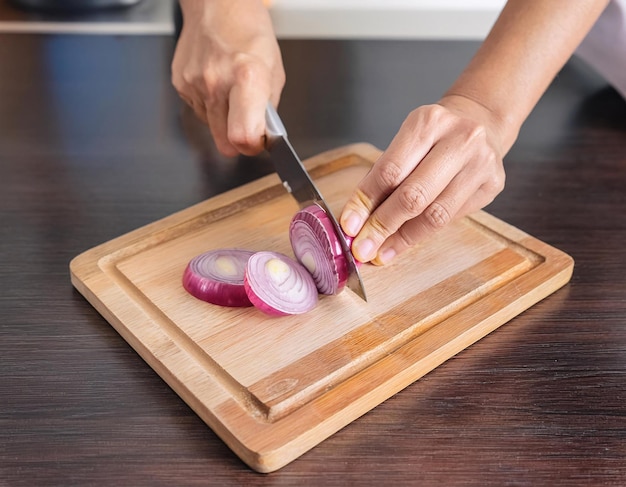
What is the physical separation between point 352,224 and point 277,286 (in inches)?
5.8

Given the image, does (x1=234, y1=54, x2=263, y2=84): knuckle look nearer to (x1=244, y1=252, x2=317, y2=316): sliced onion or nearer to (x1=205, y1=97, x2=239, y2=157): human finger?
(x1=205, y1=97, x2=239, y2=157): human finger

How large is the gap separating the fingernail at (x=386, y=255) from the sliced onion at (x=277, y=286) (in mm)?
115

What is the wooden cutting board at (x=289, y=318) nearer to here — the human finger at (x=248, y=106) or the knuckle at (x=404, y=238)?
the knuckle at (x=404, y=238)

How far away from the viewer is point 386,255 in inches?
48.9

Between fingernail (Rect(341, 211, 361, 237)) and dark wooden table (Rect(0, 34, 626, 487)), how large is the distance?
9.2 inches

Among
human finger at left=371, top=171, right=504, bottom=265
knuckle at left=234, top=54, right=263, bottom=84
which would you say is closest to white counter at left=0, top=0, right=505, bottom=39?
knuckle at left=234, top=54, right=263, bottom=84

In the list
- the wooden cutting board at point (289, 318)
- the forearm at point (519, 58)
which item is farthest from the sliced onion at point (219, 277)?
the forearm at point (519, 58)

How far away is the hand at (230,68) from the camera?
1291mm

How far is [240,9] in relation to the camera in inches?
54.9

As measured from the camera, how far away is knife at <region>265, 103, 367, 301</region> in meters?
1.20

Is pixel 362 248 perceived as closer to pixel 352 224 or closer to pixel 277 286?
pixel 352 224

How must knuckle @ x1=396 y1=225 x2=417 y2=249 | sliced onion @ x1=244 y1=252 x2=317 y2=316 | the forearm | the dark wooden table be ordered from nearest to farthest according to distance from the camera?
the dark wooden table
sliced onion @ x1=244 y1=252 x2=317 y2=316
knuckle @ x1=396 y1=225 x2=417 y2=249
the forearm

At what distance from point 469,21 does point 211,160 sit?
97cm

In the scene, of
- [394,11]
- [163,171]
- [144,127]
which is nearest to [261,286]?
[163,171]
